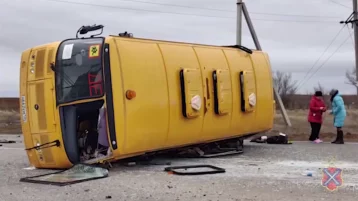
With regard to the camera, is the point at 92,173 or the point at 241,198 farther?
the point at 92,173

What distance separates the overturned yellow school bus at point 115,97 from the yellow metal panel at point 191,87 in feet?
0.06

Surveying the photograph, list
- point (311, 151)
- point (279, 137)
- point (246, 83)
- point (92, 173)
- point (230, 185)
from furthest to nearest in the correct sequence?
point (279, 137) < point (311, 151) < point (246, 83) < point (92, 173) < point (230, 185)

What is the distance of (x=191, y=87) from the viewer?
906cm

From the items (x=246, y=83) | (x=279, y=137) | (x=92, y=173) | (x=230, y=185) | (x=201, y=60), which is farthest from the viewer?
(x=279, y=137)

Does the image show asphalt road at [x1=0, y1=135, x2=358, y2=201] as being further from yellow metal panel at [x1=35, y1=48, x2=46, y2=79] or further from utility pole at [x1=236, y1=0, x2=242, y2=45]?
utility pole at [x1=236, y1=0, x2=242, y2=45]

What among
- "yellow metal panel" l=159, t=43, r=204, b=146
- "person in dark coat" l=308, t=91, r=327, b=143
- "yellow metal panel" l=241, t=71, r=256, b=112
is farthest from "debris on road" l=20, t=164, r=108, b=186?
"person in dark coat" l=308, t=91, r=327, b=143

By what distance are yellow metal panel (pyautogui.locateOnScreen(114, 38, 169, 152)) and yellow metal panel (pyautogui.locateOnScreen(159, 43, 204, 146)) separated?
0.14 meters

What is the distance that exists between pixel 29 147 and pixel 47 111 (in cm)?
94

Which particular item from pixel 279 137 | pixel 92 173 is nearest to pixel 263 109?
pixel 279 137

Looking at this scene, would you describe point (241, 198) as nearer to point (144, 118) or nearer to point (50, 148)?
point (144, 118)

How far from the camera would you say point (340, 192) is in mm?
6539

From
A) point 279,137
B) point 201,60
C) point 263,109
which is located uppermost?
point 201,60

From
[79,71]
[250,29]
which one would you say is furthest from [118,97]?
[250,29]

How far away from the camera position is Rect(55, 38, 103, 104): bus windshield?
Result: 802cm
